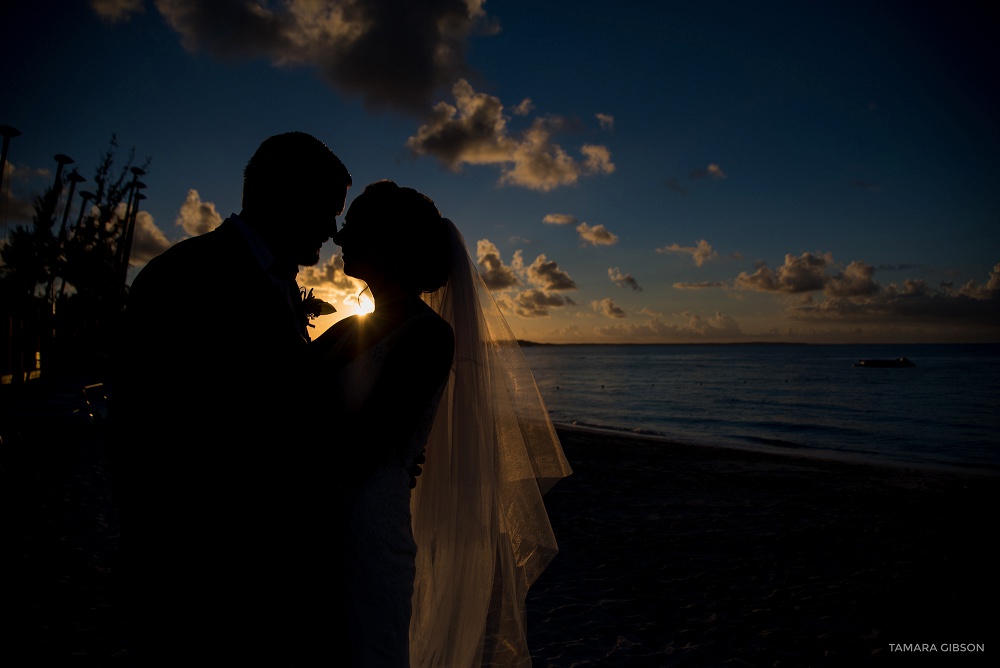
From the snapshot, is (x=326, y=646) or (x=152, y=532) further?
(x=326, y=646)

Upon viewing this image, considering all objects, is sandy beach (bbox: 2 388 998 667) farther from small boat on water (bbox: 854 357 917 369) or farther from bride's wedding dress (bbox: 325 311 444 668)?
small boat on water (bbox: 854 357 917 369)

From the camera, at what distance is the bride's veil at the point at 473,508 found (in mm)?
2414

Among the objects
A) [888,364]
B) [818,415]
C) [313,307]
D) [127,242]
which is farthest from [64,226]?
[888,364]

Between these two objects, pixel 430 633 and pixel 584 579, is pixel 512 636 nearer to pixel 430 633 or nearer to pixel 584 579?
pixel 430 633

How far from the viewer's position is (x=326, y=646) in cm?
162

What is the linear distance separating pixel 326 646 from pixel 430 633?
3.08ft

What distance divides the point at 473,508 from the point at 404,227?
4.20 feet

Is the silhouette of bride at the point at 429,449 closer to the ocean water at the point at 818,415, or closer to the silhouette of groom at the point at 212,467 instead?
the silhouette of groom at the point at 212,467

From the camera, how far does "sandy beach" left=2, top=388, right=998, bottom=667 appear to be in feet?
15.8

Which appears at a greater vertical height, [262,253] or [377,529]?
[262,253]

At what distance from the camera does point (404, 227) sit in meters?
2.04

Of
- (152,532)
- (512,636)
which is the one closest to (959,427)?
(512,636)

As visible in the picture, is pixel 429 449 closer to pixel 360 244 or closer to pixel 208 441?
pixel 360 244

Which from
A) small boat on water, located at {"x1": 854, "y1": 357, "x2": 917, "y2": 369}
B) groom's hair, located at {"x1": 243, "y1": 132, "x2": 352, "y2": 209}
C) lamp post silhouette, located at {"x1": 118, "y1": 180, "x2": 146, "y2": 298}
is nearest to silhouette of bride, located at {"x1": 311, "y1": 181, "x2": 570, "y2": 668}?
groom's hair, located at {"x1": 243, "y1": 132, "x2": 352, "y2": 209}
